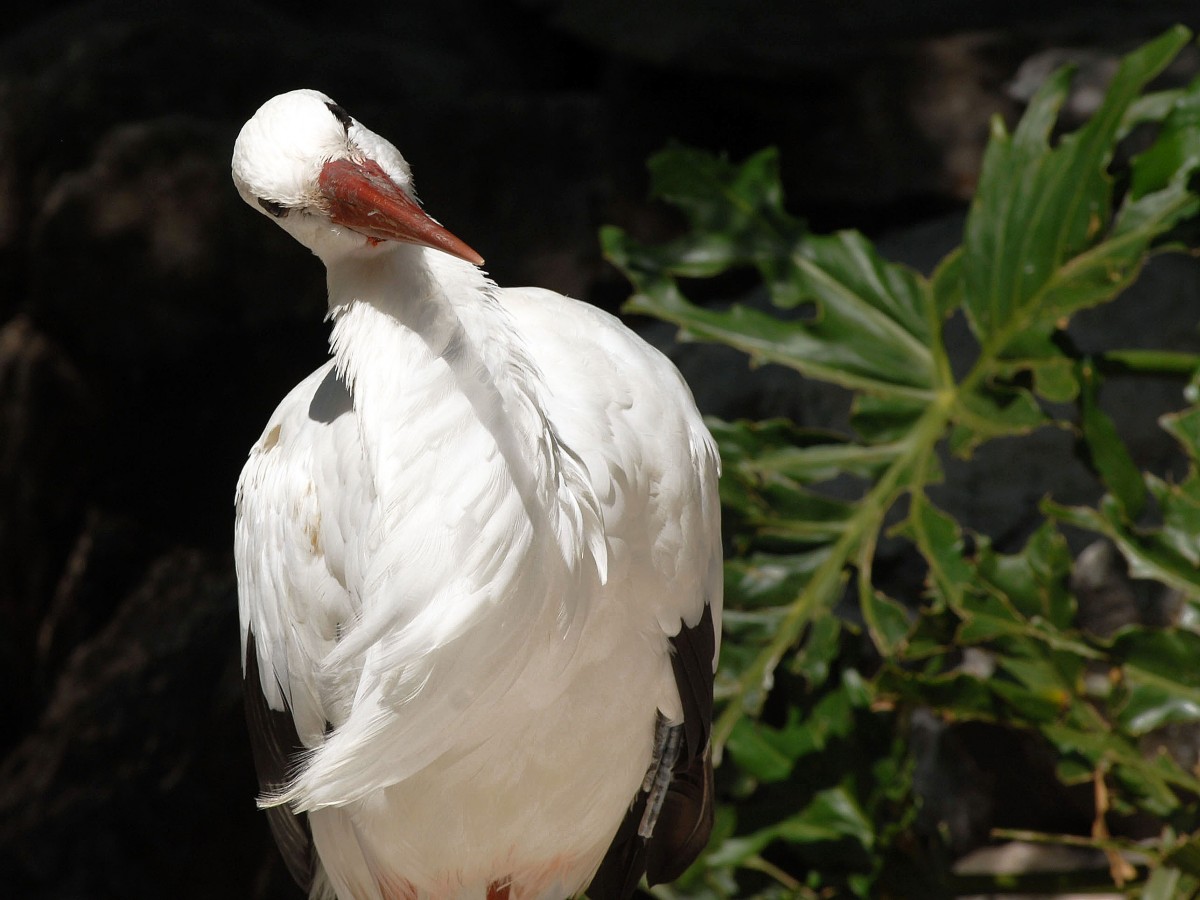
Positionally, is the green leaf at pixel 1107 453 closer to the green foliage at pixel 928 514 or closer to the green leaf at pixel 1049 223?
the green foliage at pixel 928 514

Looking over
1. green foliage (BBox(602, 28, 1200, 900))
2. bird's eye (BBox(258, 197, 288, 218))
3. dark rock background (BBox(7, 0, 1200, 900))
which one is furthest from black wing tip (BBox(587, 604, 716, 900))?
dark rock background (BBox(7, 0, 1200, 900))

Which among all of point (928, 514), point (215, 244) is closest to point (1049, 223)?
point (928, 514)

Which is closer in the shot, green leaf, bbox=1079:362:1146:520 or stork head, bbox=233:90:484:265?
stork head, bbox=233:90:484:265

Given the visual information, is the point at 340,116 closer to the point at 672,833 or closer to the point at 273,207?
the point at 273,207

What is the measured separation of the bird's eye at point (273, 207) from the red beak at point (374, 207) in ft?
0.19

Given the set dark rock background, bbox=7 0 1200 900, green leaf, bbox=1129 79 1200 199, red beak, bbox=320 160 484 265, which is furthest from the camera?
dark rock background, bbox=7 0 1200 900

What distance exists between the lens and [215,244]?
12.0ft

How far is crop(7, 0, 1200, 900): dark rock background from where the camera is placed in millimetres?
3346

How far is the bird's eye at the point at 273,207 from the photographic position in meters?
1.30

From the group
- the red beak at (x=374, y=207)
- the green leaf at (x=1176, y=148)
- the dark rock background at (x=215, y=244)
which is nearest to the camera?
the red beak at (x=374, y=207)

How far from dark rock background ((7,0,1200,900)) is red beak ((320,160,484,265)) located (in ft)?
6.80

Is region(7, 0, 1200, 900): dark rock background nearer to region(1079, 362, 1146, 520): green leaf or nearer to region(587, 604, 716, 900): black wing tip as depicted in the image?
region(1079, 362, 1146, 520): green leaf

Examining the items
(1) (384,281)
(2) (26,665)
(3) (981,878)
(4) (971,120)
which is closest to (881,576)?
(3) (981,878)

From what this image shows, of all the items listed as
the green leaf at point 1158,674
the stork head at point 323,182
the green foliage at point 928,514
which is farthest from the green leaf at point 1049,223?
the stork head at point 323,182
